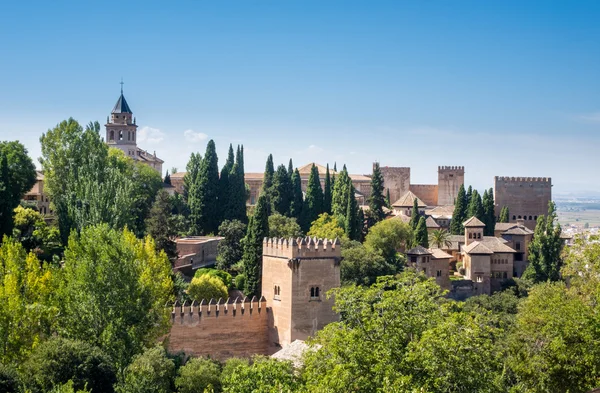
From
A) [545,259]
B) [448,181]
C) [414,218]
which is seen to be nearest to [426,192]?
[448,181]

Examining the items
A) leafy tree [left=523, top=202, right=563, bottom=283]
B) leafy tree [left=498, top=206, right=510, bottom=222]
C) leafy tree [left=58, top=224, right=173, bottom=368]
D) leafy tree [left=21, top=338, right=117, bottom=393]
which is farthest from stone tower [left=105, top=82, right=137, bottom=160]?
leafy tree [left=21, top=338, right=117, bottom=393]

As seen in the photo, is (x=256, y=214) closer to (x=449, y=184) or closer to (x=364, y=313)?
(x=364, y=313)

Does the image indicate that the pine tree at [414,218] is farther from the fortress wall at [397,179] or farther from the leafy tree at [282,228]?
the fortress wall at [397,179]

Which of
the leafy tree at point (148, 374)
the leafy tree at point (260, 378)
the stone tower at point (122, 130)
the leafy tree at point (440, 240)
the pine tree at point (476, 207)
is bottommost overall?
the leafy tree at point (148, 374)

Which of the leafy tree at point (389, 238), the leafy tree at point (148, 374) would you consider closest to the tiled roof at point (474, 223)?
the leafy tree at point (389, 238)

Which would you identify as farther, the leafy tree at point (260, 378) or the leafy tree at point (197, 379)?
the leafy tree at point (197, 379)

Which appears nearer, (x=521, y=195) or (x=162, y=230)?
(x=162, y=230)

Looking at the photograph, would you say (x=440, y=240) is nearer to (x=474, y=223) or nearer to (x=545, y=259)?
(x=474, y=223)
